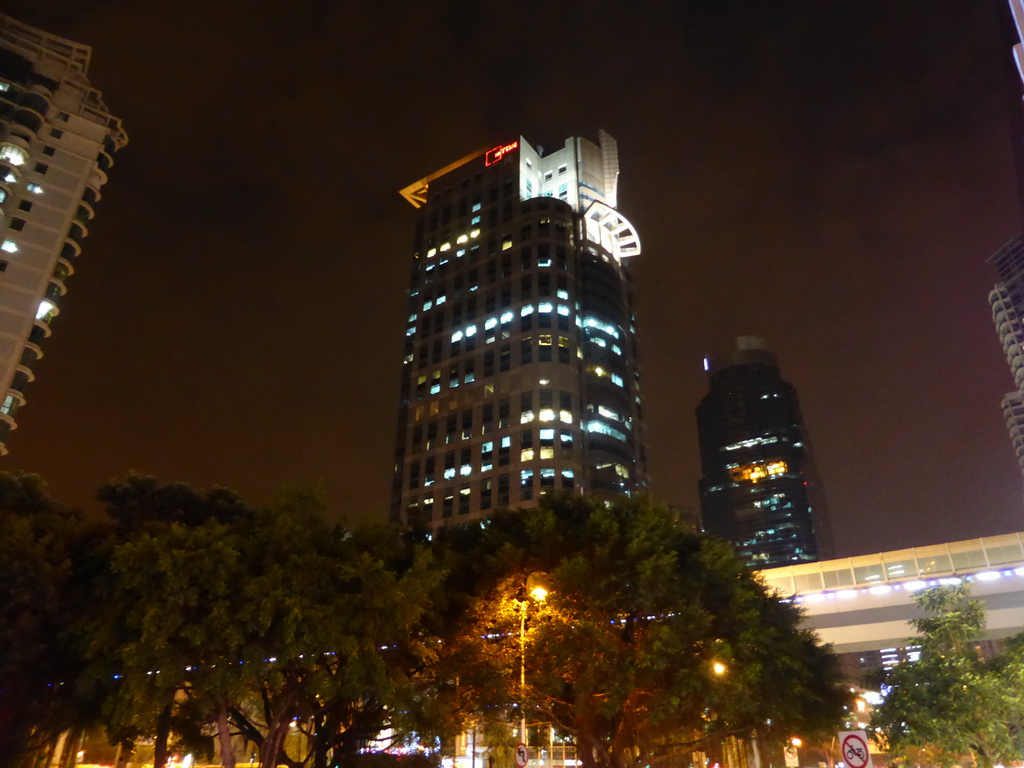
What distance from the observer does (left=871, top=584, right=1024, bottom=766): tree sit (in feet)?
87.0

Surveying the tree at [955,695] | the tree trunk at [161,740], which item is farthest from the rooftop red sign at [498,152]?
the tree trunk at [161,740]

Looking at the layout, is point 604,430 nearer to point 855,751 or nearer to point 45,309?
point 45,309

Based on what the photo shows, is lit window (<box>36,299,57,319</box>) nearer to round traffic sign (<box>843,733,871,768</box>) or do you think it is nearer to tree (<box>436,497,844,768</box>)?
tree (<box>436,497,844,768</box>)

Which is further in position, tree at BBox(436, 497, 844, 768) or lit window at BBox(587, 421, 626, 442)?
lit window at BBox(587, 421, 626, 442)

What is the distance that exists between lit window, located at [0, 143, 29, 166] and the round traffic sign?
93218mm

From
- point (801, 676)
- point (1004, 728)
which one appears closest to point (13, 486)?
point (801, 676)

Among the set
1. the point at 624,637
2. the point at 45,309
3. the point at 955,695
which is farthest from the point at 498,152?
the point at 955,695

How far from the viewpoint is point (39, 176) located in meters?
81.6

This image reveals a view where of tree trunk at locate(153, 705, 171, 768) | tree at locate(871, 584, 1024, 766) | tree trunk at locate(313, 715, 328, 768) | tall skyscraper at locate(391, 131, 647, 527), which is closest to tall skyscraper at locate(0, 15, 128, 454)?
tall skyscraper at locate(391, 131, 647, 527)

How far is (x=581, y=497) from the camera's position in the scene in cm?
3512

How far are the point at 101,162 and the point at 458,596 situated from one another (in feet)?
271

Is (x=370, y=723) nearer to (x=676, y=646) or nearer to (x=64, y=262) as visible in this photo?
(x=676, y=646)

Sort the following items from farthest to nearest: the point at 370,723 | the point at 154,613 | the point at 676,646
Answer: the point at 370,723, the point at 676,646, the point at 154,613

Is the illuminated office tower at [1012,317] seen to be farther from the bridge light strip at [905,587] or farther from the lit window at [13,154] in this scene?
the lit window at [13,154]
